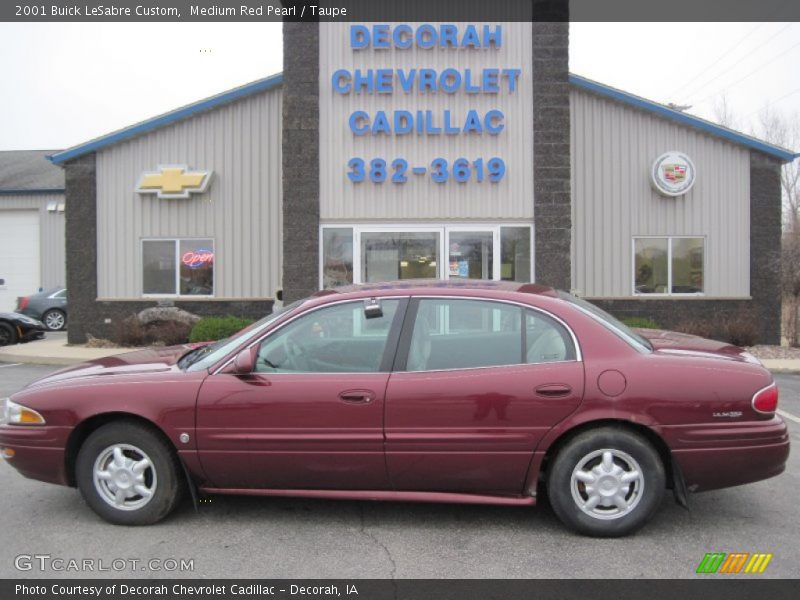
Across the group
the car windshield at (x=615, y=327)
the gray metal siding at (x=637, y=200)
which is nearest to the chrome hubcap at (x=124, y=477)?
the car windshield at (x=615, y=327)

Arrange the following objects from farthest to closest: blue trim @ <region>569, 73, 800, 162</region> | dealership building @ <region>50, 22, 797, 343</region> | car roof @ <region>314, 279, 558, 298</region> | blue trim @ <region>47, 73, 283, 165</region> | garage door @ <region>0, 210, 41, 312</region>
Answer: garage door @ <region>0, 210, 41, 312</region> → blue trim @ <region>47, 73, 283, 165</region> → blue trim @ <region>569, 73, 800, 162</region> → dealership building @ <region>50, 22, 797, 343</region> → car roof @ <region>314, 279, 558, 298</region>

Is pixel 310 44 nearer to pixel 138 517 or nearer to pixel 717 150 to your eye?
pixel 717 150

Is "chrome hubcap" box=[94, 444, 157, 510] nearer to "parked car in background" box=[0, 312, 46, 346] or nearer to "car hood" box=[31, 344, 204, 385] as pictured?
"car hood" box=[31, 344, 204, 385]

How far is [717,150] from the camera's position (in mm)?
14203

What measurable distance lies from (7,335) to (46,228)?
9677 millimetres

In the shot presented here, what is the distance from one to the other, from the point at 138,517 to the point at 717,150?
1374 cm

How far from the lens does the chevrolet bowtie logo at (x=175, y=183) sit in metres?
14.4

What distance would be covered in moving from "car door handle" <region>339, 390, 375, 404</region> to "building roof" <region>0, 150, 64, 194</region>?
22256 millimetres

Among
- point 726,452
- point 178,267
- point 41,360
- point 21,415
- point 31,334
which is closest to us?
point 726,452

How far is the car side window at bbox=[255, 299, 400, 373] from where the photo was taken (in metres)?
4.22

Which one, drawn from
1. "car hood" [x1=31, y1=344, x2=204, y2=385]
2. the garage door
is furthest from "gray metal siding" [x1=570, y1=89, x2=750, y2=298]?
the garage door

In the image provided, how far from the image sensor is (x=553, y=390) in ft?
13.1

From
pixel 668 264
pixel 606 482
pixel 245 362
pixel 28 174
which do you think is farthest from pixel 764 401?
pixel 28 174

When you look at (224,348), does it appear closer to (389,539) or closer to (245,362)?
(245,362)
